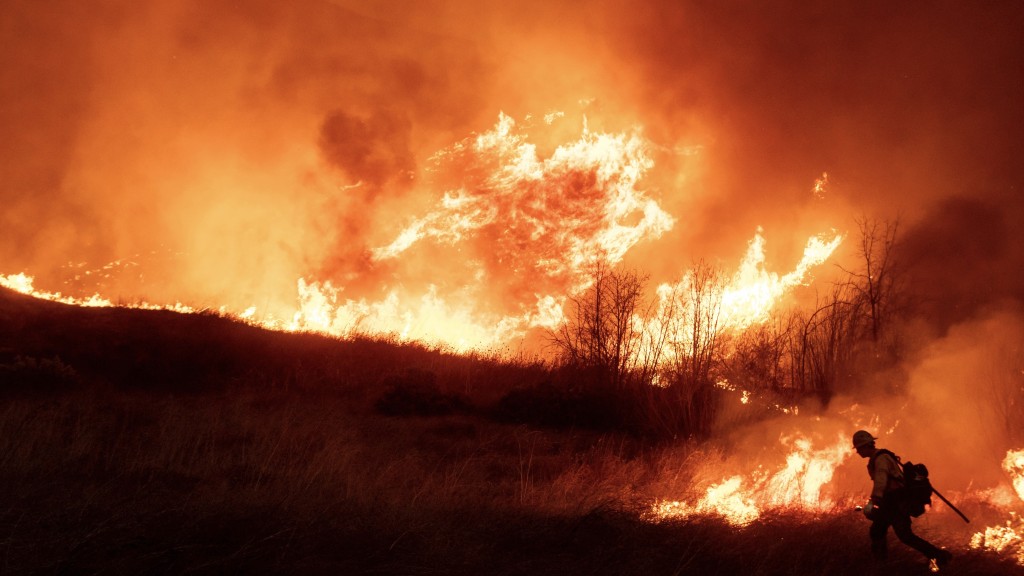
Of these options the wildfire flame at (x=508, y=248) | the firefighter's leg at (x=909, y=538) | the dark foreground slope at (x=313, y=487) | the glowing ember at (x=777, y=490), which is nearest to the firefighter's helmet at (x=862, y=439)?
the firefighter's leg at (x=909, y=538)

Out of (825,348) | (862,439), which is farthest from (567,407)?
(862,439)

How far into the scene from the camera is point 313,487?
868cm

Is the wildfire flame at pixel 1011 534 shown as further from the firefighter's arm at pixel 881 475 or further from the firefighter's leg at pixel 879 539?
the firefighter's arm at pixel 881 475

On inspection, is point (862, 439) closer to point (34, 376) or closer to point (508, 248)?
point (34, 376)

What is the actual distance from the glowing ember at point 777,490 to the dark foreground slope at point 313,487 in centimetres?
52

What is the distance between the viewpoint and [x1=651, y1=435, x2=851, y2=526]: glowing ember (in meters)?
9.36

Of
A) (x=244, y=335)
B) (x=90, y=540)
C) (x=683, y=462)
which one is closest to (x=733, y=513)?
(x=683, y=462)

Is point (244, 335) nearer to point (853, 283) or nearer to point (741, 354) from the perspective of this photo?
point (741, 354)

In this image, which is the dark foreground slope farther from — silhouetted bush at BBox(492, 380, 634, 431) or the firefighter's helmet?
the firefighter's helmet

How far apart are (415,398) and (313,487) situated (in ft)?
26.6

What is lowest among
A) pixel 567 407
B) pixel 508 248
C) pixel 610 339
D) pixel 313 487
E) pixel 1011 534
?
pixel 313 487

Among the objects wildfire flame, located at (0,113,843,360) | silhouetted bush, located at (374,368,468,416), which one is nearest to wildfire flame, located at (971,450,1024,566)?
silhouetted bush, located at (374,368,468,416)

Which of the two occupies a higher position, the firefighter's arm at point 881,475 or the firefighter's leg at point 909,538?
the firefighter's arm at point 881,475

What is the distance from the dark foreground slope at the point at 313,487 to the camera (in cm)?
650
